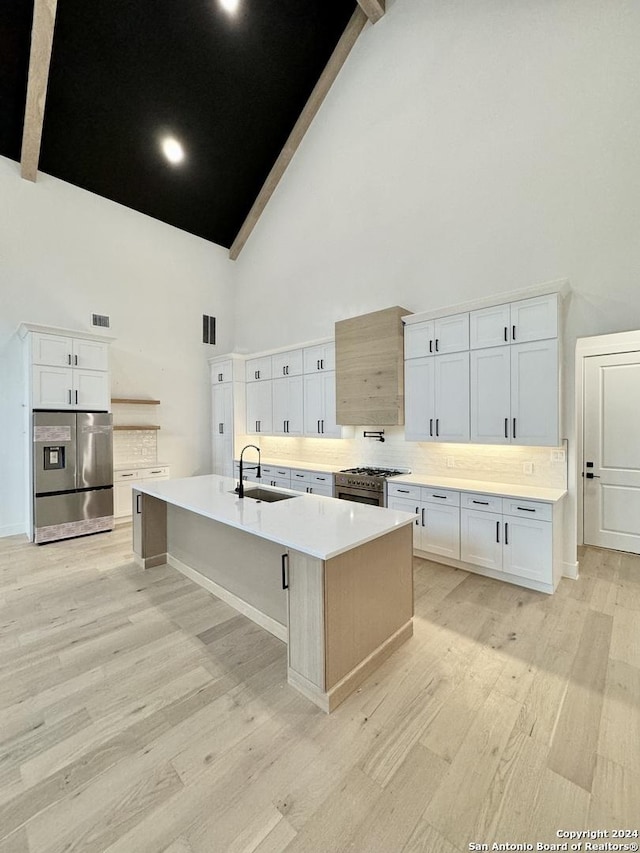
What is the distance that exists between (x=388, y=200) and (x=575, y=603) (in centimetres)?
488

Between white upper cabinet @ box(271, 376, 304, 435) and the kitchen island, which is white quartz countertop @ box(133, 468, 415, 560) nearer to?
the kitchen island

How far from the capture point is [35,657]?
2.26 m

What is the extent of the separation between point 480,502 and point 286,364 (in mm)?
3469

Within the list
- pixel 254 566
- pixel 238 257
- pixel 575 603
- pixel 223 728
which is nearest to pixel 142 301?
pixel 238 257

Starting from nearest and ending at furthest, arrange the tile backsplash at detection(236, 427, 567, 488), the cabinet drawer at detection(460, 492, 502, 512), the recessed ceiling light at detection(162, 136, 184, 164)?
the cabinet drawer at detection(460, 492, 502, 512) → the tile backsplash at detection(236, 427, 567, 488) → the recessed ceiling light at detection(162, 136, 184, 164)

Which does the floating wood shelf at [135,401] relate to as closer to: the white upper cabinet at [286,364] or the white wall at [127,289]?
the white wall at [127,289]

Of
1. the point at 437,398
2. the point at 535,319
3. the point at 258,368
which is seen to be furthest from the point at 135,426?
the point at 535,319

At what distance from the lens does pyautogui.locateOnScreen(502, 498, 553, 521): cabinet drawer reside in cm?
297

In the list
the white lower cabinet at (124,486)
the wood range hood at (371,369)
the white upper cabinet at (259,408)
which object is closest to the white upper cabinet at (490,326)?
the wood range hood at (371,369)

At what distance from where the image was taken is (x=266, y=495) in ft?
10.5

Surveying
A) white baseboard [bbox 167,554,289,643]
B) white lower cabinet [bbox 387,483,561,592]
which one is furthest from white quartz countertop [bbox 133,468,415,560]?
white lower cabinet [bbox 387,483,561,592]

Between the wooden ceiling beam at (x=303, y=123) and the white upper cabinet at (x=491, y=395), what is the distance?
489 cm

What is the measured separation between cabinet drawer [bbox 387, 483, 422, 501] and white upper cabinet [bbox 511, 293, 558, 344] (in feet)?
5.64

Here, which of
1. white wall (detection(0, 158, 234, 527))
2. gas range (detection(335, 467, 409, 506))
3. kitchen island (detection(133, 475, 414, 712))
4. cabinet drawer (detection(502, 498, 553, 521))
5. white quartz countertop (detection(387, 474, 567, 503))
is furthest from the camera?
white wall (detection(0, 158, 234, 527))
